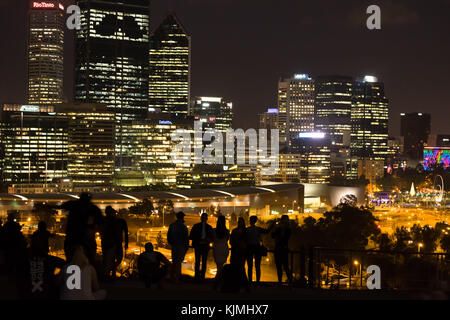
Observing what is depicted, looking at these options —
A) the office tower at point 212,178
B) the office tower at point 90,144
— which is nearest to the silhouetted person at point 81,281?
the office tower at point 212,178

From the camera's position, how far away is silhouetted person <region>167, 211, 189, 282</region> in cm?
1362

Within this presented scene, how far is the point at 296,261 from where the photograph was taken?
24562 millimetres

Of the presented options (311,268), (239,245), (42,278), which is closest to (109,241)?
(239,245)

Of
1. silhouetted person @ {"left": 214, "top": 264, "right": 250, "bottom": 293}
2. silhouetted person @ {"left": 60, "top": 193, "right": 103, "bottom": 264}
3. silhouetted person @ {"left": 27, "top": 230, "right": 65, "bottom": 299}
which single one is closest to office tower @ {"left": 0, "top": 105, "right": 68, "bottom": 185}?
silhouetted person @ {"left": 60, "top": 193, "right": 103, "bottom": 264}

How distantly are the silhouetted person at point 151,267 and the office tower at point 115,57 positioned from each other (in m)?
147

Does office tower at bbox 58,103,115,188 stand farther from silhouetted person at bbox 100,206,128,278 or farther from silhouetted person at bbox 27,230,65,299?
silhouetted person at bbox 27,230,65,299

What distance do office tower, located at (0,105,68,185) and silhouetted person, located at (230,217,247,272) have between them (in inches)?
4526

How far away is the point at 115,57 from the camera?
16712 cm

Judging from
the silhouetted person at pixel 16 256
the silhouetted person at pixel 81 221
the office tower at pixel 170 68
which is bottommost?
the silhouetted person at pixel 16 256

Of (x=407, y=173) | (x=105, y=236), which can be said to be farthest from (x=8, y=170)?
(x=105, y=236)

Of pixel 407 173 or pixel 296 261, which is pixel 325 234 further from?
pixel 407 173

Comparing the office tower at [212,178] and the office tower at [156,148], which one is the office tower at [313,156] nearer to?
the office tower at [156,148]

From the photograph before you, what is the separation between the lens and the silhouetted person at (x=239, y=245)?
1319cm

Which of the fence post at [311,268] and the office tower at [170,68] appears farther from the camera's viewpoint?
the office tower at [170,68]
